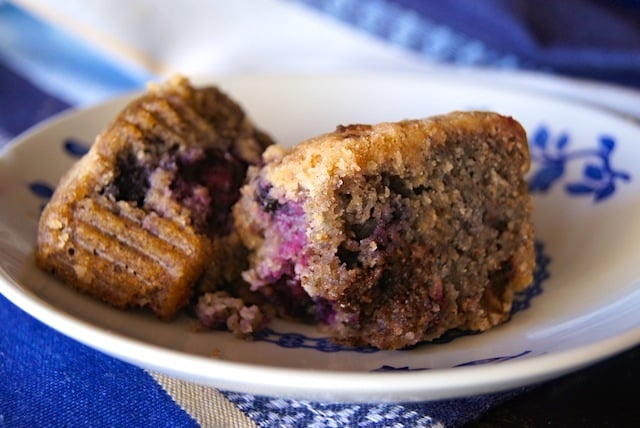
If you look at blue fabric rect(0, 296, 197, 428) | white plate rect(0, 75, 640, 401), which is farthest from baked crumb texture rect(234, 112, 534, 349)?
blue fabric rect(0, 296, 197, 428)

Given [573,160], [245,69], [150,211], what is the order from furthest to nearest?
[245,69], [573,160], [150,211]

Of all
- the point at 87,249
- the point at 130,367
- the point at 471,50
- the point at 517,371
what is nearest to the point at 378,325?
the point at 517,371

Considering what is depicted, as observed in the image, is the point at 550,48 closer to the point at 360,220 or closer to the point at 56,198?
the point at 360,220

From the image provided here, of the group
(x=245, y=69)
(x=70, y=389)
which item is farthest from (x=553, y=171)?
(x=245, y=69)

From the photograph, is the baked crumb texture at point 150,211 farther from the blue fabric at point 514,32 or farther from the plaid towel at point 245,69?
the blue fabric at point 514,32

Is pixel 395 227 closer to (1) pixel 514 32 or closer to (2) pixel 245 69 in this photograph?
(1) pixel 514 32

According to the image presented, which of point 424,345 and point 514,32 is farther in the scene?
point 514,32

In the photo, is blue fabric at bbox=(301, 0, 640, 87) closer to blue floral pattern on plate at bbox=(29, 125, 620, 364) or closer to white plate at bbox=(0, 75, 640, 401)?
white plate at bbox=(0, 75, 640, 401)
